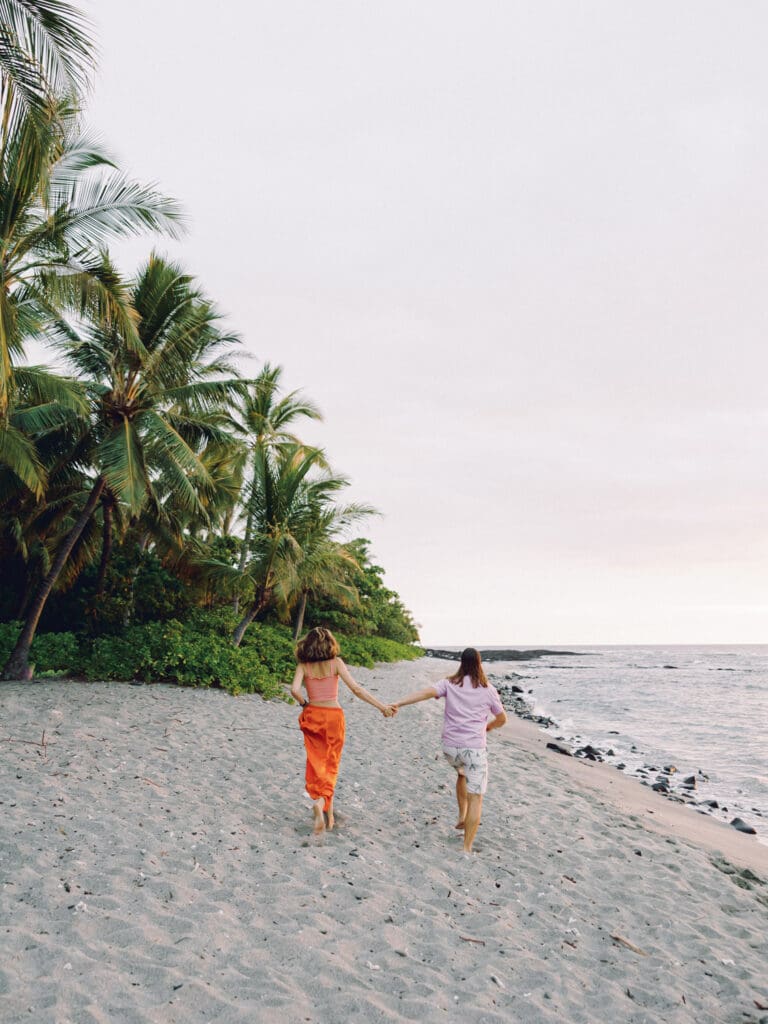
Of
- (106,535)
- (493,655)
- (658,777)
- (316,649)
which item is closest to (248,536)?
(106,535)

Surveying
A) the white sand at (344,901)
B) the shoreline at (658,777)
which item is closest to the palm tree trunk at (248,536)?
the white sand at (344,901)

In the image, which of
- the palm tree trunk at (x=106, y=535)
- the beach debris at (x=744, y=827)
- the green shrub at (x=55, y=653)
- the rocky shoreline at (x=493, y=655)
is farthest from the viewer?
the rocky shoreline at (x=493, y=655)

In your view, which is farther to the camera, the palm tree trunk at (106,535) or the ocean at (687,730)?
the palm tree trunk at (106,535)

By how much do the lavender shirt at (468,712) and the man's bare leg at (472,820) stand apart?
1.54 ft

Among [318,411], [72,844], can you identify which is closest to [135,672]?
[72,844]

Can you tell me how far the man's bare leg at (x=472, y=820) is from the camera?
576 cm

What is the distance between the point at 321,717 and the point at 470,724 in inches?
52.1

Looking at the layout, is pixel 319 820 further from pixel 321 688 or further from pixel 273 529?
A: pixel 273 529

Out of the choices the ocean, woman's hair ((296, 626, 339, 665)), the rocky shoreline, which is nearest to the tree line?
woman's hair ((296, 626, 339, 665))

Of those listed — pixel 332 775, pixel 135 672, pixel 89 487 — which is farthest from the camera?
pixel 89 487

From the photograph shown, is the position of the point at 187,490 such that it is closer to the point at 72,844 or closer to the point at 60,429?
the point at 60,429

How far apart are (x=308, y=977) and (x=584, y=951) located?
1.82m

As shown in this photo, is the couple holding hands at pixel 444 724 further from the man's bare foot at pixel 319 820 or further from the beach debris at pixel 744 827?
the beach debris at pixel 744 827

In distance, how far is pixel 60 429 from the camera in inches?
581
